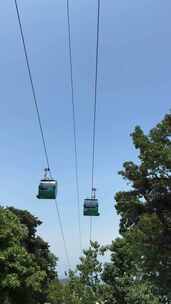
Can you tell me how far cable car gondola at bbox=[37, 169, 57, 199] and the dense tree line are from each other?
361 centimetres

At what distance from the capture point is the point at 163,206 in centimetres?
2275

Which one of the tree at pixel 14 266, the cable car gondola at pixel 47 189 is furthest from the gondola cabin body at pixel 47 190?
the tree at pixel 14 266

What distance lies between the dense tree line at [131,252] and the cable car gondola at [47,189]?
3.61m

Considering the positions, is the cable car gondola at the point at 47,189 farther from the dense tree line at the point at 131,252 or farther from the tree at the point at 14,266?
the tree at the point at 14,266

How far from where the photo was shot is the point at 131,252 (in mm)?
23781

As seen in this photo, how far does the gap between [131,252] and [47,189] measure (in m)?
5.23

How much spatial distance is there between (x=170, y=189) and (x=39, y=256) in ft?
144

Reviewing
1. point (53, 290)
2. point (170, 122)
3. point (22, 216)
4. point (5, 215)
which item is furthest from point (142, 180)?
point (22, 216)

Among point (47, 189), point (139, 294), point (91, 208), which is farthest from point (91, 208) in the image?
point (139, 294)

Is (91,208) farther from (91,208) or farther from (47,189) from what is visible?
(47,189)

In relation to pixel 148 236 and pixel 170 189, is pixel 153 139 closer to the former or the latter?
pixel 170 189

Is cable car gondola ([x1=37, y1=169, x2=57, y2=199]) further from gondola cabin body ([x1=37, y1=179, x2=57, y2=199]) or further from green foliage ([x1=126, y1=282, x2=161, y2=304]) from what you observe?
green foliage ([x1=126, y1=282, x2=161, y2=304])

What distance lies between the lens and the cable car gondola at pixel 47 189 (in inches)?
843

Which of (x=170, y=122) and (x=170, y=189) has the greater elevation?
(x=170, y=122)
